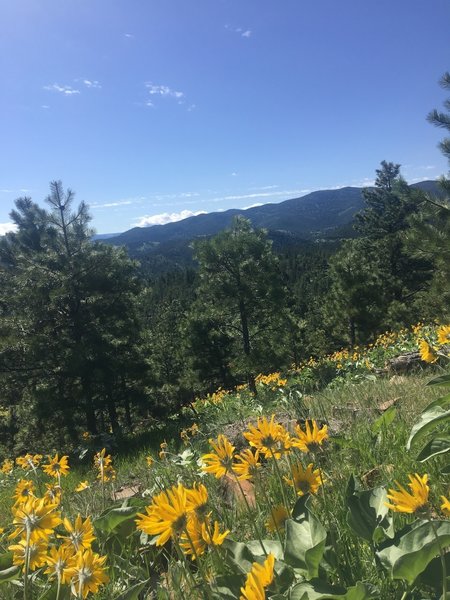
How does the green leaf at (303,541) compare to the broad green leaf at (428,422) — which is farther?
the broad green leaf at (428,422)

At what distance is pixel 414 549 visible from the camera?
3.41ft

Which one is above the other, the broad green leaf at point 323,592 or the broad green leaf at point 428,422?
the broad green leaf at point 428,422

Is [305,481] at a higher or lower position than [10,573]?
higher

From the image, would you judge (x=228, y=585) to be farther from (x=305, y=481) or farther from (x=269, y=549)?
(x=305, y=481)

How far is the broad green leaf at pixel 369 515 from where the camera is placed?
1.22m

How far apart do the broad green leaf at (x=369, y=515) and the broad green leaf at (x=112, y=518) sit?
0.90 m

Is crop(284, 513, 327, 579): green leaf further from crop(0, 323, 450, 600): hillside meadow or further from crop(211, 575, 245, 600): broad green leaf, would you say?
crop(211, 575, 245, 600): broad green leaf

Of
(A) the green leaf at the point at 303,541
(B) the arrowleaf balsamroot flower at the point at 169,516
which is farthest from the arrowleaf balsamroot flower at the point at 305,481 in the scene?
(B) the arrowleaf balsamroot flower at the point at 169,516

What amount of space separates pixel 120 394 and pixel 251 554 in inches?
470

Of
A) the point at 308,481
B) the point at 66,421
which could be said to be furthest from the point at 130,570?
the point at 66,421

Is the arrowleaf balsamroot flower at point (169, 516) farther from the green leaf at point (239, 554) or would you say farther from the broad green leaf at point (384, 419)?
the broad green leaf at point (384, 419)

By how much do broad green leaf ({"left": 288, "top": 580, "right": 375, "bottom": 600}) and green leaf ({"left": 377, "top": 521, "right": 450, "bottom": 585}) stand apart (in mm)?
83

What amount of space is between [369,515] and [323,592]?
1.11 feet

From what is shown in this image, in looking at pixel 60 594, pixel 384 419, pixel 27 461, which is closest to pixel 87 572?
pixel 60 594
